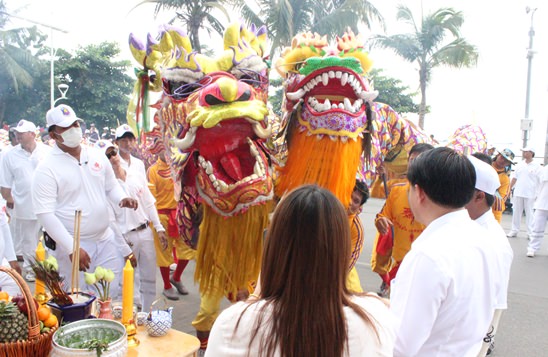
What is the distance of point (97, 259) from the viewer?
3.17 metres

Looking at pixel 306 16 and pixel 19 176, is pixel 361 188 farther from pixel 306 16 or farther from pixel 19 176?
pixel 306 16

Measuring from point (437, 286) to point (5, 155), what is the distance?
18.2 feet

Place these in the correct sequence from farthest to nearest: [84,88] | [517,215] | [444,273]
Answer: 1. [84,88]
2. [517,215]
3. [444,273]

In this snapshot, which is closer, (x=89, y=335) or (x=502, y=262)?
(x=502, y=262)

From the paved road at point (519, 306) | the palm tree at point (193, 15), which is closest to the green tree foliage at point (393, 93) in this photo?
the palm tree at point (193, 15)

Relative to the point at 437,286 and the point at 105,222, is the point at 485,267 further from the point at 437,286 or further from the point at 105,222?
the point at 105,222

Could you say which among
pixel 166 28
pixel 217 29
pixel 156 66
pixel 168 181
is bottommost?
pixel 168 181

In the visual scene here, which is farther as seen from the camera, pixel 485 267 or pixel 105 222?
pixel 105 222

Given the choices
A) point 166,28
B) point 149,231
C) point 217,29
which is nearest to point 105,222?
point 149,231

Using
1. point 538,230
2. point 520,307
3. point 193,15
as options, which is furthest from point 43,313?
point 193,15

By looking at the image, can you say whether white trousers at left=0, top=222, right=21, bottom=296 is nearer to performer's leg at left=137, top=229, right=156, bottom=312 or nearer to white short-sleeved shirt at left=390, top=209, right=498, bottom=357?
performer's leg at left=137, top=229, right=156, bottom=312

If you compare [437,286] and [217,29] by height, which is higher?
[217,29]

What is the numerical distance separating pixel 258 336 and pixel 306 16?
48.2ft

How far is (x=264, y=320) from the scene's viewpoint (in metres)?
1.06
